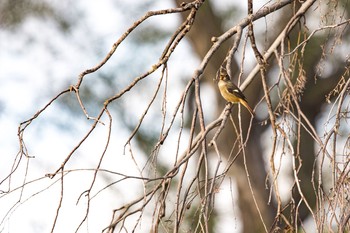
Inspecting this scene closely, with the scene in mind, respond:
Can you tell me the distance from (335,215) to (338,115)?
1.12 ft

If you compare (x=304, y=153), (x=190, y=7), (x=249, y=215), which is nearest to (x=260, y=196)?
(x=249, y=215)

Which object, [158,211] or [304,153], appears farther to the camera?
[304,153]

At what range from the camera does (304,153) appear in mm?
10969

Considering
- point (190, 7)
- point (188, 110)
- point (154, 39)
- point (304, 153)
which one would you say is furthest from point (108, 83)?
point (190, 7)

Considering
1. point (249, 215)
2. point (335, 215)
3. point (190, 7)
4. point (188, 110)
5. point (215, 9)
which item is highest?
point (215, 9)

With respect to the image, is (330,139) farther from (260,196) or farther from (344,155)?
(260,196)

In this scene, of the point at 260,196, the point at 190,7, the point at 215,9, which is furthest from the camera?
the point at 215,9

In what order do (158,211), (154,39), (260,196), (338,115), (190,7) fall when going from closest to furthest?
1. (158,211)
2. (338,115)
3. (190,7)
4. (260,196)
5. (154,39)

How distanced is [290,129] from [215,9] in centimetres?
788

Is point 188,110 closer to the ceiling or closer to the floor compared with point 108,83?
closer to the floor

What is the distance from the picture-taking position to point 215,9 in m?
10.4

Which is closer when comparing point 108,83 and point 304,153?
point 304,153

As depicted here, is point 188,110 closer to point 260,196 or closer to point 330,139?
point 260,196

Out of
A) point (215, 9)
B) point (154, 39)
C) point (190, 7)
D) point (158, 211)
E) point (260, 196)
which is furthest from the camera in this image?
point (154, 39)
